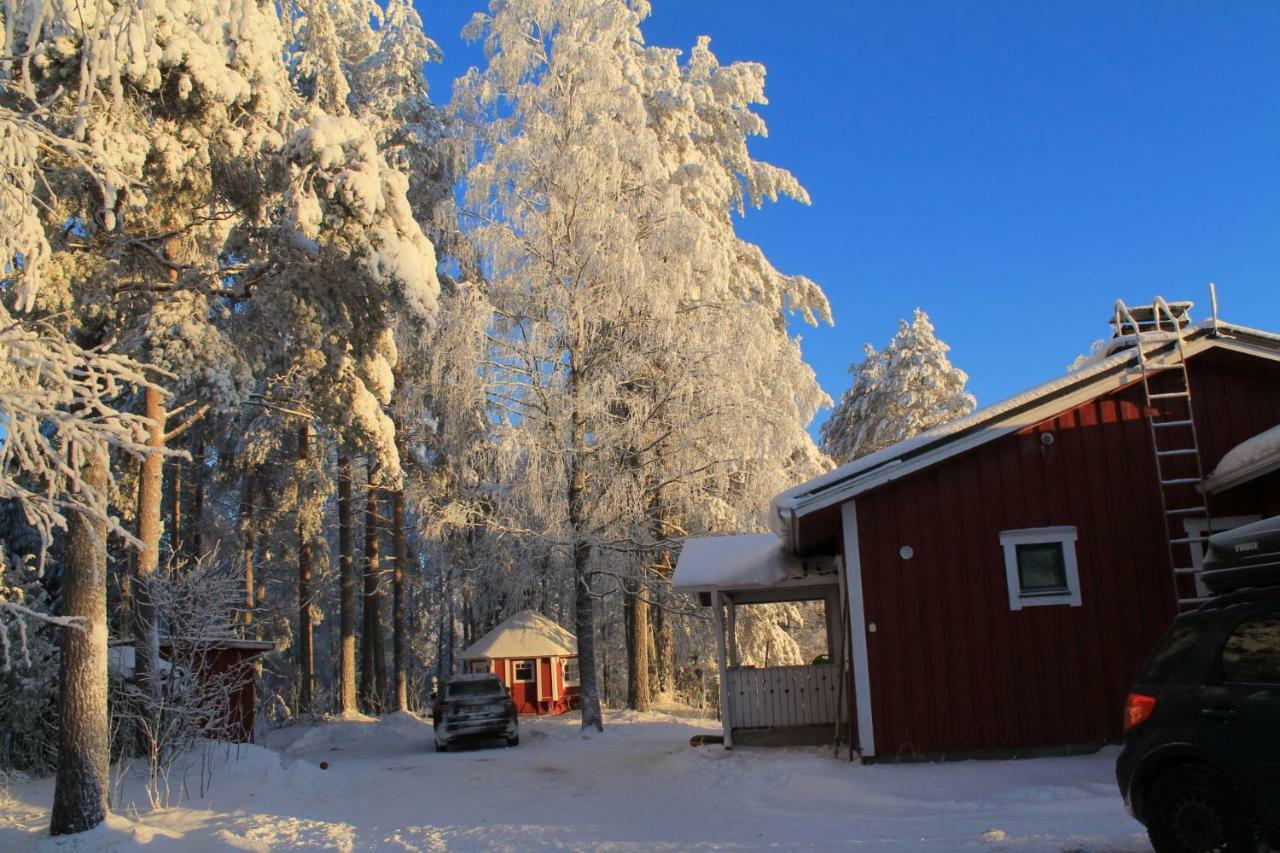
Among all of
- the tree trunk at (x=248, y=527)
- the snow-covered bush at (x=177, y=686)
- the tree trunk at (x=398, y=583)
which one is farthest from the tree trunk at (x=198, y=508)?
the snow-covered bush at (x=177, y=686)

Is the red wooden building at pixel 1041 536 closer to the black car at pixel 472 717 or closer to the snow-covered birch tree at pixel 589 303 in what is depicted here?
the snow-covered birch tree at pixel 589 303

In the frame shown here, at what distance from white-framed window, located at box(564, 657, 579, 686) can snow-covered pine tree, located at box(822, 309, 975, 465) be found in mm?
12450

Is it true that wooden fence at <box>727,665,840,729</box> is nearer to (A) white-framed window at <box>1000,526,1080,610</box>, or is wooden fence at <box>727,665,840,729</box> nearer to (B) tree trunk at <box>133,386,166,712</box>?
(A) white-framed window at <box>1000,526,1080,610</box>

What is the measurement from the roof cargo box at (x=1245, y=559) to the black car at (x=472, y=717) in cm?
1648

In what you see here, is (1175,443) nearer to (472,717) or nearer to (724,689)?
(724,689)

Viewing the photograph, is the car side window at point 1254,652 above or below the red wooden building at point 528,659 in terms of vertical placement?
above

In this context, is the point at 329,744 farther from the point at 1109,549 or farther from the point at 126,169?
the point at 1109,549

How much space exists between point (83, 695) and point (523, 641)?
2054 cm

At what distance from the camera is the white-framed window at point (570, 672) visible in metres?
32.3

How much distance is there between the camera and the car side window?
562 cm

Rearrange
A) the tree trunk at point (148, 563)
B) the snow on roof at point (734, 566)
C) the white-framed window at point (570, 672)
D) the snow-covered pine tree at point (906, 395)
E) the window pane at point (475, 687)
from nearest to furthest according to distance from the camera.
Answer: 1. the tree trunk at point (148, 563)
2. the snow on roof at point (734, 566)
3. the window pane at point (475, 687)
4. the white-framed window at point (570, 672)
5. the snow-covered pine tree at point (906, 395)

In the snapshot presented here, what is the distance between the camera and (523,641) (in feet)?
Answer: 101

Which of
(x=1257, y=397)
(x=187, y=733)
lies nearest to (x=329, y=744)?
(x=187, y=733)

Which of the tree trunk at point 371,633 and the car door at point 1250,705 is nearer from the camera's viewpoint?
the car door at point 1250,705
